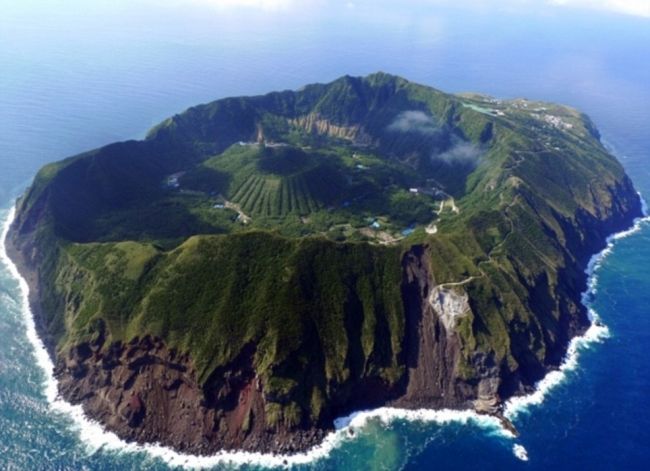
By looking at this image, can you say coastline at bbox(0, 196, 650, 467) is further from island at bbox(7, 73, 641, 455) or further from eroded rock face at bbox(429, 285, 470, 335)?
eroded rock face at bbox(429, 285, 470, 335)

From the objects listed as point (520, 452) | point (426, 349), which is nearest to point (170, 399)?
point (426, 349)

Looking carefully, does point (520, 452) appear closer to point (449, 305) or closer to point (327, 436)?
point (449, 305)

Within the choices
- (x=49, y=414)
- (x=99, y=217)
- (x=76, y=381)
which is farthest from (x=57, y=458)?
(x=99, y=217)

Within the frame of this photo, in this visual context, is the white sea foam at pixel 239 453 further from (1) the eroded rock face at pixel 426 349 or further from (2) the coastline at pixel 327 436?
(1) the eroded rock face at pixel 426 349

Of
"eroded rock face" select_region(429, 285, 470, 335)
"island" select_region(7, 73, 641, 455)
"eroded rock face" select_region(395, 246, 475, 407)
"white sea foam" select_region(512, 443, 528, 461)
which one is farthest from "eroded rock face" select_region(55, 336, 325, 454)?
"eroded rock face" select_region(429, 285, 470, 335)

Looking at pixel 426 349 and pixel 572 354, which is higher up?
pixel 426 349

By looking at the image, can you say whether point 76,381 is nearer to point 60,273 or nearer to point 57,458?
point 57,458

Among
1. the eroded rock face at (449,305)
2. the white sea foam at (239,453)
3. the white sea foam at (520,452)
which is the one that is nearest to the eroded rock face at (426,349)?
the eroded rock face at (449,305)
